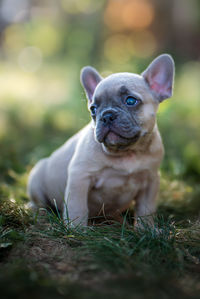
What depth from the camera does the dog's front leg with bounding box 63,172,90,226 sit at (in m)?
3.63

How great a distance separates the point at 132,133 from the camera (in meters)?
3.52

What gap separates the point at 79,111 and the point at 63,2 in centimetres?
1056

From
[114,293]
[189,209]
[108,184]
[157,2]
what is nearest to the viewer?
[114,293]

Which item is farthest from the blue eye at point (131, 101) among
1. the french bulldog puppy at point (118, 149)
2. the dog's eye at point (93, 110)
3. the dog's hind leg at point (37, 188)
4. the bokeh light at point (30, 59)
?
the bokeh light at point (30, 59)

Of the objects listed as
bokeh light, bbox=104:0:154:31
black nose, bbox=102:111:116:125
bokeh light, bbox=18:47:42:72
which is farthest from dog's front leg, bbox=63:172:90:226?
bokeh light, bbox=104:0:154:31

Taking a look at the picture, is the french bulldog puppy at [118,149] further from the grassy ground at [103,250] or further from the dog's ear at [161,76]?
the grassy ground at [103,250]

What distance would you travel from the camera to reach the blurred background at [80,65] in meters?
6.18

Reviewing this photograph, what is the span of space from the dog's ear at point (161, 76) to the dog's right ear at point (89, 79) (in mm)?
523

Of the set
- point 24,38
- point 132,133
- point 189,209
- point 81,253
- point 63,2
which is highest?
point 63,2

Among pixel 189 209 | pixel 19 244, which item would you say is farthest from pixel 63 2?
pixel 19 244

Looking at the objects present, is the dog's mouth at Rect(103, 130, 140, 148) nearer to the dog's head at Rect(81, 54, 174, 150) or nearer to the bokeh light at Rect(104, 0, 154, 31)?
the dog's head at Rect(81, 54, 174, 150)

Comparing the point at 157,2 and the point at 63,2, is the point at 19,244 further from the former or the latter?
the point at 63,2

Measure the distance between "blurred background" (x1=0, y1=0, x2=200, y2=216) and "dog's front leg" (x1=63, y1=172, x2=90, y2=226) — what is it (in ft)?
4.67

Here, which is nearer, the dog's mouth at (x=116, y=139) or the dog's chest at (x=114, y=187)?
the dog's mouth at (x=116, y=139)
